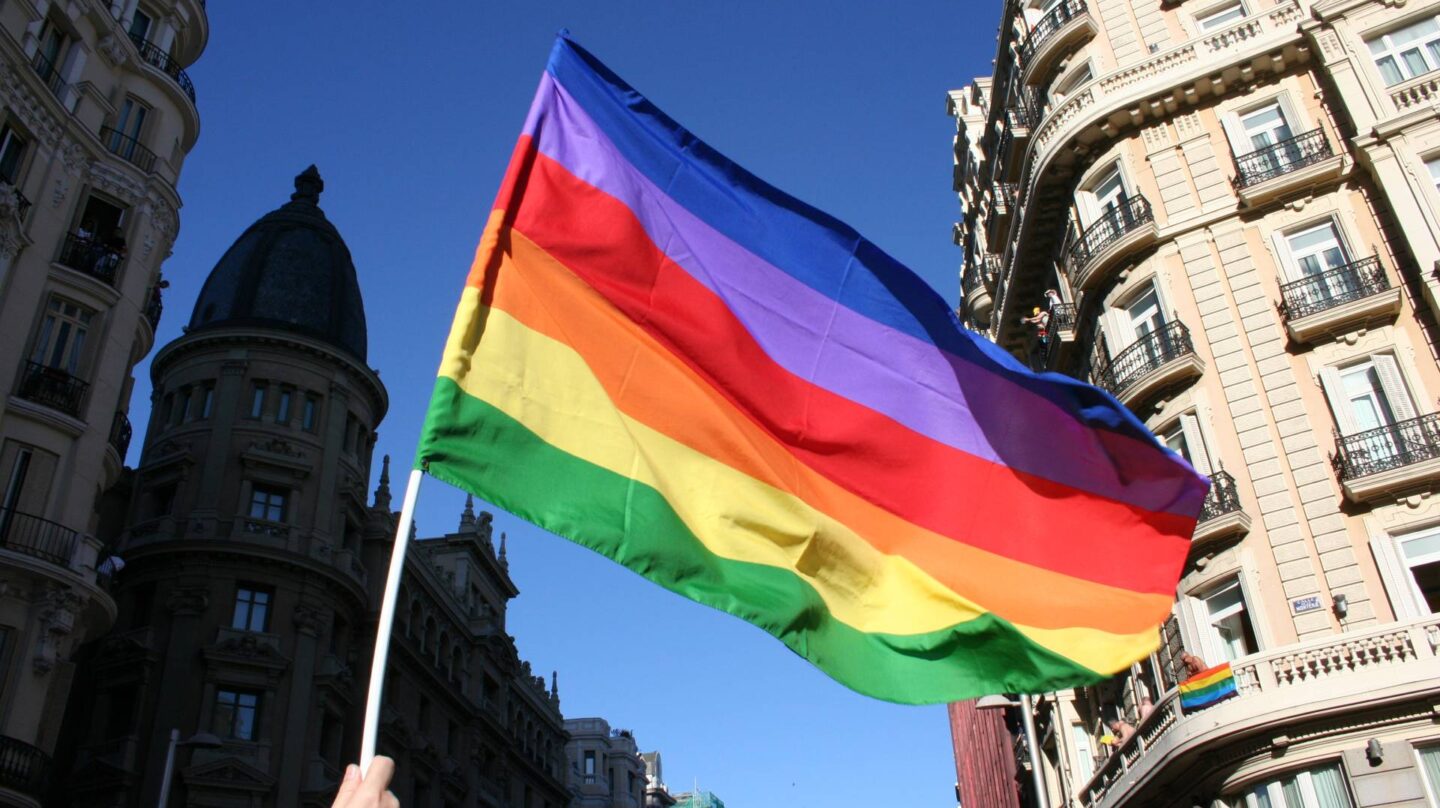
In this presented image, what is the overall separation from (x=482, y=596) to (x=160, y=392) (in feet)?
68.6

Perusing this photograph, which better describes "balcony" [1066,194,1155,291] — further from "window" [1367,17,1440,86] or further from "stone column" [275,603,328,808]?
"stone column" [275,603,328,808]

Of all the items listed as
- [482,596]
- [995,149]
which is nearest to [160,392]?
[482,596]

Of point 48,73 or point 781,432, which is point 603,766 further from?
point 781,432

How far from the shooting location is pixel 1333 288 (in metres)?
27.1

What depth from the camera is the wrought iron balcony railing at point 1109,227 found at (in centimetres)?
3048

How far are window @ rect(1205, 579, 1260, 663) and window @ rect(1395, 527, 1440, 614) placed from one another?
3075mm

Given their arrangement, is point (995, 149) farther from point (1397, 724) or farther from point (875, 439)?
point (875, 439)

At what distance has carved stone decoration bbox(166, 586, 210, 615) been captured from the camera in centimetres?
4128

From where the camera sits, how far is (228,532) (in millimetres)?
43031

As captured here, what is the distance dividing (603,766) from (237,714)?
53.4 metres

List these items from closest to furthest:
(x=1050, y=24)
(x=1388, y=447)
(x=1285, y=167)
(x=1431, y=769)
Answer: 1. (x=1431, y=769)
2. (x=1388, y=447)
3. (x=1285, y=167)
4. (x=1050, y=24)

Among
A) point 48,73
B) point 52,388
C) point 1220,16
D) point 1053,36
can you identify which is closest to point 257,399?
point 52,388

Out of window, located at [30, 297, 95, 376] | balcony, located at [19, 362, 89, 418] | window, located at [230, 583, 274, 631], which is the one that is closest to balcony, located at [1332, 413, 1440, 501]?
balcony, located at [19, 362, 89, 418]

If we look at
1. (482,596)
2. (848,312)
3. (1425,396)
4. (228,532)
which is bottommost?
(848,312)
